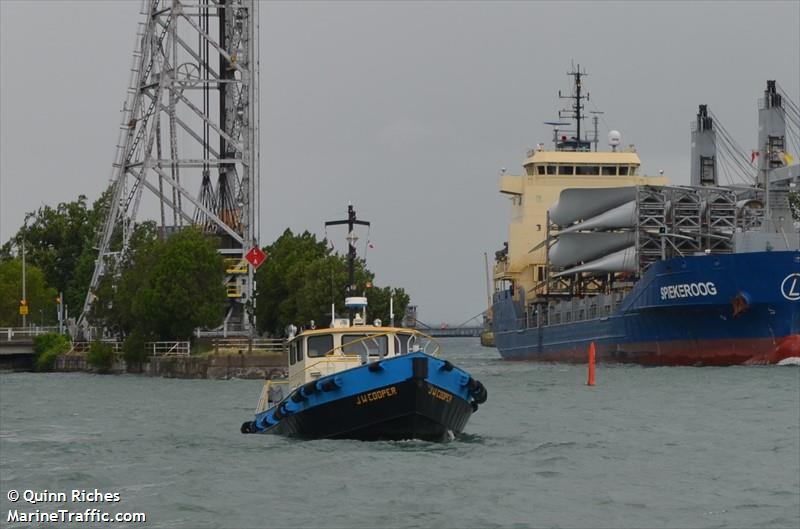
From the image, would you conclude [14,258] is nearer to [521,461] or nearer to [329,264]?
[329,264]

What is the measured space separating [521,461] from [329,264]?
2040 inches

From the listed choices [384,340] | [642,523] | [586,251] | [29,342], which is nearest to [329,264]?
[586,251]

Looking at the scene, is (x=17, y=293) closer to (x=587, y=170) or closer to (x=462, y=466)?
(x=587, y=170)

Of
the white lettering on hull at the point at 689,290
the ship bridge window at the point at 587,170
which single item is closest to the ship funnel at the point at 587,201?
the white lettering on hull at the point at 689,290

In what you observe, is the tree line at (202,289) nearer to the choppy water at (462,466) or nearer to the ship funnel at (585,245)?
the ship funnel at (585,245)

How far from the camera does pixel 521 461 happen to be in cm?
3139

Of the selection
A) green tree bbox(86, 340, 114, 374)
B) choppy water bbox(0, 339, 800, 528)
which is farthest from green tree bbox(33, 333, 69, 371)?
choppy water bbox(0, 339, 800, 528)

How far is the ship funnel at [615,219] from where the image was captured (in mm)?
80875

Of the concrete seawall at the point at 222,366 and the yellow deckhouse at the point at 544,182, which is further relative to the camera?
the yellow deckhouse at the point at 544,182

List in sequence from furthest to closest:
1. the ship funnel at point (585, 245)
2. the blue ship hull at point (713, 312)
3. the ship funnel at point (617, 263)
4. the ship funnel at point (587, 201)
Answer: the ship funnel at point (585, 245)
the ship funnel at point (587, 201)
the ship funnel at point (617, 263)
the blue ship hull at point (713, 312)

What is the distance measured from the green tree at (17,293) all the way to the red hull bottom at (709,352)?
166ft

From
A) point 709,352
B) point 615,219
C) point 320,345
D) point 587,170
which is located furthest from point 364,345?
point 587,170

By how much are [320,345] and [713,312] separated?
37.6 metres

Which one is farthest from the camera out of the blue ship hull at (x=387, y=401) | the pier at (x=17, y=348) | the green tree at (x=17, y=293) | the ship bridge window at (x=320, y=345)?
the green tree at (x=17, y=293)
